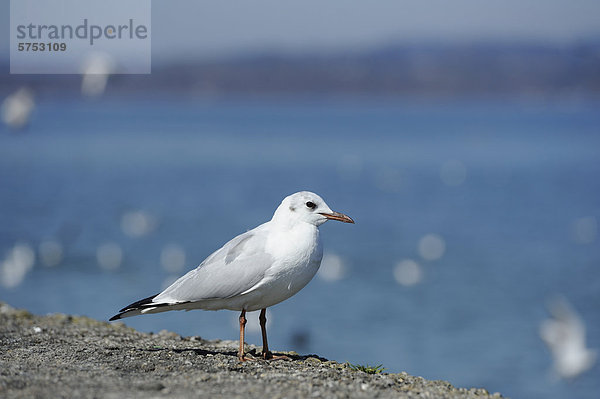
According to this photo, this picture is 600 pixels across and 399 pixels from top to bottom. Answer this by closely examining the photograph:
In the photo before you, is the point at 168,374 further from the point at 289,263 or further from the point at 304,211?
the point at 304,211

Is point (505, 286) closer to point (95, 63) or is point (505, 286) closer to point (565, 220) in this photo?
point (565, 220)

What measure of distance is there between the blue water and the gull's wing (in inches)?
273

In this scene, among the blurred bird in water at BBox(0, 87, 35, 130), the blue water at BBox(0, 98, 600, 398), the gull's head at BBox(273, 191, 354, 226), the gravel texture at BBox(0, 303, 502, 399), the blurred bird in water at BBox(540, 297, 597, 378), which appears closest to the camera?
the gravel texture at BBox(0, 303, 502, 399)

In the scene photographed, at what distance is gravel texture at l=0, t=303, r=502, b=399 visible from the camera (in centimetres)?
523

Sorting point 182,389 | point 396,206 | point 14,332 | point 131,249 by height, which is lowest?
point 182,389

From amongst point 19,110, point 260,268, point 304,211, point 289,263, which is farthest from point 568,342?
point 19,110

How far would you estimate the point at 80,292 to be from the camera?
17.8 m

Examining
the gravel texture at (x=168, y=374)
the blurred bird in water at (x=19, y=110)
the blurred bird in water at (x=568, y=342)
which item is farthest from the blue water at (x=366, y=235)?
the gravel texture at (x=168, y=374)

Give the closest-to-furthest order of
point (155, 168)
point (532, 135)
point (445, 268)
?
point (445, 268)
point (155, 168)
point (532, 135)

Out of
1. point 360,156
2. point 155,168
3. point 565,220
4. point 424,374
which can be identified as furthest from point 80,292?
point 360,156

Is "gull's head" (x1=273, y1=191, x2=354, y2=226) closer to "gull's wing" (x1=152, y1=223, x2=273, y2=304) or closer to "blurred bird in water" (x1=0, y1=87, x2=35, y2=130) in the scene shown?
Answer: "gull's wing" (x1=152, y1=223, x2=273, y2=304)

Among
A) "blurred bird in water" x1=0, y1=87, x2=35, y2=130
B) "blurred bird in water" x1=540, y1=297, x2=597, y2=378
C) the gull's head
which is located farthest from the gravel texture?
"blurred bird in water" x1=0, y1=87, x2=35, y2=130

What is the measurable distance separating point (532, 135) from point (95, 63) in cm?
6387

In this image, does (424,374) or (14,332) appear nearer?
(14,332)
